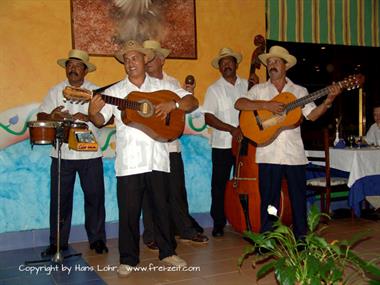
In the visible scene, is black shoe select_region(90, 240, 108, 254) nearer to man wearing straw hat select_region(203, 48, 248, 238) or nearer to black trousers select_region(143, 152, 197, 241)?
black trousers select_region(143, 152, 197, 241)

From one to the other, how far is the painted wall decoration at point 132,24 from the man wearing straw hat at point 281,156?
4.37 ft

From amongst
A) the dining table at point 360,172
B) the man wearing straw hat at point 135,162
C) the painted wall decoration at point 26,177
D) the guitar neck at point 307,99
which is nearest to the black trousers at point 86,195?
the painted wall decoration at point 26,177

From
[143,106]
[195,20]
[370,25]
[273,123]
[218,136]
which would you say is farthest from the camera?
[370,25]

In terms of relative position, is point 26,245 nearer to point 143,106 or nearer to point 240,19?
point 143,106

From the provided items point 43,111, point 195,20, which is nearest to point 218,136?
point 195,20

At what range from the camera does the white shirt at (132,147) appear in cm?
310

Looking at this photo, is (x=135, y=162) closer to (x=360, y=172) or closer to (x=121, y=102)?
(x=121, y=102)

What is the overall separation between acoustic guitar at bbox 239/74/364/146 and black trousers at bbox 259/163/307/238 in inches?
10.1

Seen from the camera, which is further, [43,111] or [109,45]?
[109,45]

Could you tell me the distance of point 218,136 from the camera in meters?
4.32

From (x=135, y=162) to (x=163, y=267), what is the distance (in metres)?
0.88

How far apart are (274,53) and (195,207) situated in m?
2.04

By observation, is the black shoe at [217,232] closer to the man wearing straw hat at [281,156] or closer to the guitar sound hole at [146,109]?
the man wearing straw hat at [281,156]

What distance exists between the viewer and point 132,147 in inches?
123
